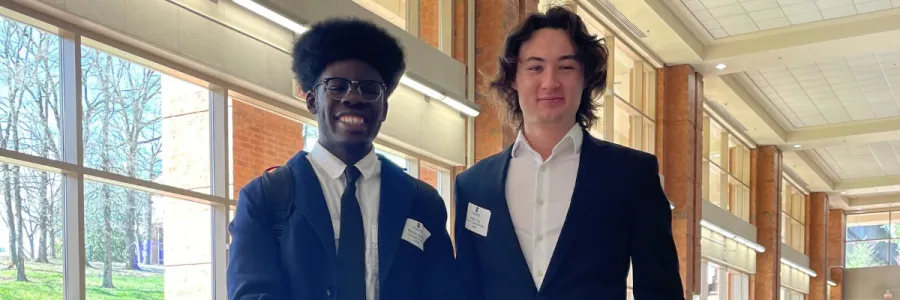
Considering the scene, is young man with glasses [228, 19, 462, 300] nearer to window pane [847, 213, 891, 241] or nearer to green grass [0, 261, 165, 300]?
green grass [0, 261, 165, 300]

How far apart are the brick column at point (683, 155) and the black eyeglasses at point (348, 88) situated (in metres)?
12.6

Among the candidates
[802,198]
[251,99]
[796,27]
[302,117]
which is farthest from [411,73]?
[802,198]

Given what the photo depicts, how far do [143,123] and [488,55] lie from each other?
4.54 metres

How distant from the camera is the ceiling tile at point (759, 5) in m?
11.7

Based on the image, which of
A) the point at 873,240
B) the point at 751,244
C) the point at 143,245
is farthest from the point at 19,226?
the point at 873,240

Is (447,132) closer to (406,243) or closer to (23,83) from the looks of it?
(23,83)

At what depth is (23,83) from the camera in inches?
195

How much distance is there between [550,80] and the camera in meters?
2.27

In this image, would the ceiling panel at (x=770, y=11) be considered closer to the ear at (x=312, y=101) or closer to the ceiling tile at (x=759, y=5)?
the ceiling tile at (x=759, y=5)

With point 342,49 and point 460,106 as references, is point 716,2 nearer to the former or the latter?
point 460,106

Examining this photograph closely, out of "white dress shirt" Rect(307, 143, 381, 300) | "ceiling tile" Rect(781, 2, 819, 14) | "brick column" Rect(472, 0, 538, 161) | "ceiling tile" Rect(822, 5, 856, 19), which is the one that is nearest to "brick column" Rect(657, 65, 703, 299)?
"ceiling tile" Rect(781, 2, 819, 14)

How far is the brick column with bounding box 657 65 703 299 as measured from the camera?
46.3 feet

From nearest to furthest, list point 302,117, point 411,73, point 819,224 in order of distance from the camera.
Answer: point 302,117
point 411,73
point 819,224

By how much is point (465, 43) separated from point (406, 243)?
7449 millimetres
